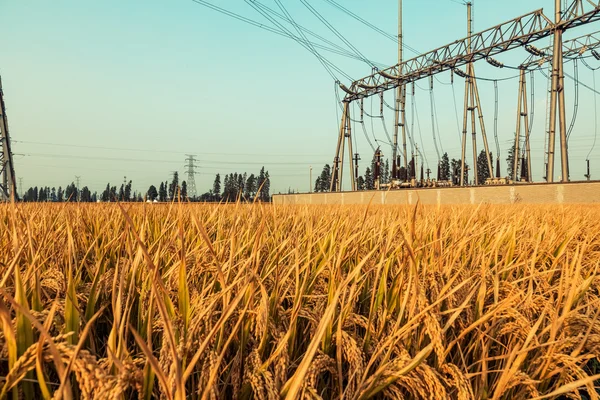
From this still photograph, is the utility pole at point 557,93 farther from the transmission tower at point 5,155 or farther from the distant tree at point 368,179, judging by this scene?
the distant tree at point 368,179

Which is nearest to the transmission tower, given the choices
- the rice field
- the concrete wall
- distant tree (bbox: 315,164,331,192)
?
the concrete wall

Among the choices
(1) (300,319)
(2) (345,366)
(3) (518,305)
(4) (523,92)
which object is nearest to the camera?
(2) (345,366)

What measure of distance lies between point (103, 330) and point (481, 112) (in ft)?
79.3

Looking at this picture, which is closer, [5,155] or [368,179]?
[5,155]

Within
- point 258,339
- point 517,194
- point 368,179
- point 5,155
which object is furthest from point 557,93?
point 368,179

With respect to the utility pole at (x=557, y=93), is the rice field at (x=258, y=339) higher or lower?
lower

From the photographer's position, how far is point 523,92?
2392 cm

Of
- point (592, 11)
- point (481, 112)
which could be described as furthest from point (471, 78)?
point (592, 11)

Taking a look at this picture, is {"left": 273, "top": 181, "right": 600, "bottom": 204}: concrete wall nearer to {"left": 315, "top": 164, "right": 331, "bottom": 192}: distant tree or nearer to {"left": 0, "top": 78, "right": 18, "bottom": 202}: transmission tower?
{"left": 0, "top": 78, "right": 18, "bottom": 202}: transmission tower

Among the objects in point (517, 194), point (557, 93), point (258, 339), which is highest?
point (557, 93)

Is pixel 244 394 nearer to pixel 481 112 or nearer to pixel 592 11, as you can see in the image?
pixel 592 11

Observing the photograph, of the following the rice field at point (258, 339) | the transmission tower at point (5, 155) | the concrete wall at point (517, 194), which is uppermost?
the transmission tower at point (5, 155)

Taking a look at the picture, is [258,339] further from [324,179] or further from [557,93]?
[324,179]

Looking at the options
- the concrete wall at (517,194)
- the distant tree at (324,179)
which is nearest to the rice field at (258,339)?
the concrete wall at (517,194)
